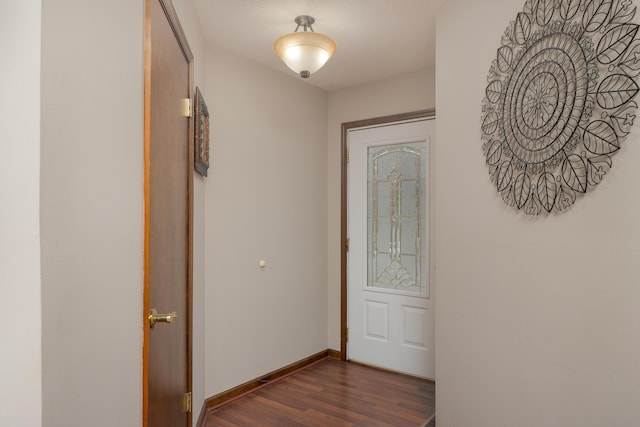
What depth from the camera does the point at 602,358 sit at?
1.36m

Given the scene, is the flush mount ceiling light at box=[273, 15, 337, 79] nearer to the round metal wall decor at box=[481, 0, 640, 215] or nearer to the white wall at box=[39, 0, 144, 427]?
the round metal wall decor at box=[481, 0, 640, 215]

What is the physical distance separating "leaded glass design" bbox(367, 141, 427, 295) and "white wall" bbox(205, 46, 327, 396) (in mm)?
484

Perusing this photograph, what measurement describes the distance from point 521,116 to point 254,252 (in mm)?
2069

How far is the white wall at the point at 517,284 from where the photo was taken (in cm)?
131

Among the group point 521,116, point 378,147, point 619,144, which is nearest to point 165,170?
point 521,116

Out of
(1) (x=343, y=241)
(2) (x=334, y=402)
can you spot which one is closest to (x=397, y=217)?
(1) (x=343, y=241)

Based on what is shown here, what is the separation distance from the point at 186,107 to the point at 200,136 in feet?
0.89

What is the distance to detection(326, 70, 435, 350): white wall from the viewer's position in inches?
139

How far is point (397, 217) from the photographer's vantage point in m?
3.48

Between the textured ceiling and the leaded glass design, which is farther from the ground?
the textured ceiling

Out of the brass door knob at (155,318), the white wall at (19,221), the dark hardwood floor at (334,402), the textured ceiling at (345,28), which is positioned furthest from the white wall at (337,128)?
the white wall at (19,221)

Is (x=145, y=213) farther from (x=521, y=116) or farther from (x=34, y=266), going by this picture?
(x=521, y=116)

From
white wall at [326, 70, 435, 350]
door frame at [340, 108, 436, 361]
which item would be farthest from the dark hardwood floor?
white wall at [326, 70, 435, 350]

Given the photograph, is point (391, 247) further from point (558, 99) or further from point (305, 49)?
point (558, 99)
